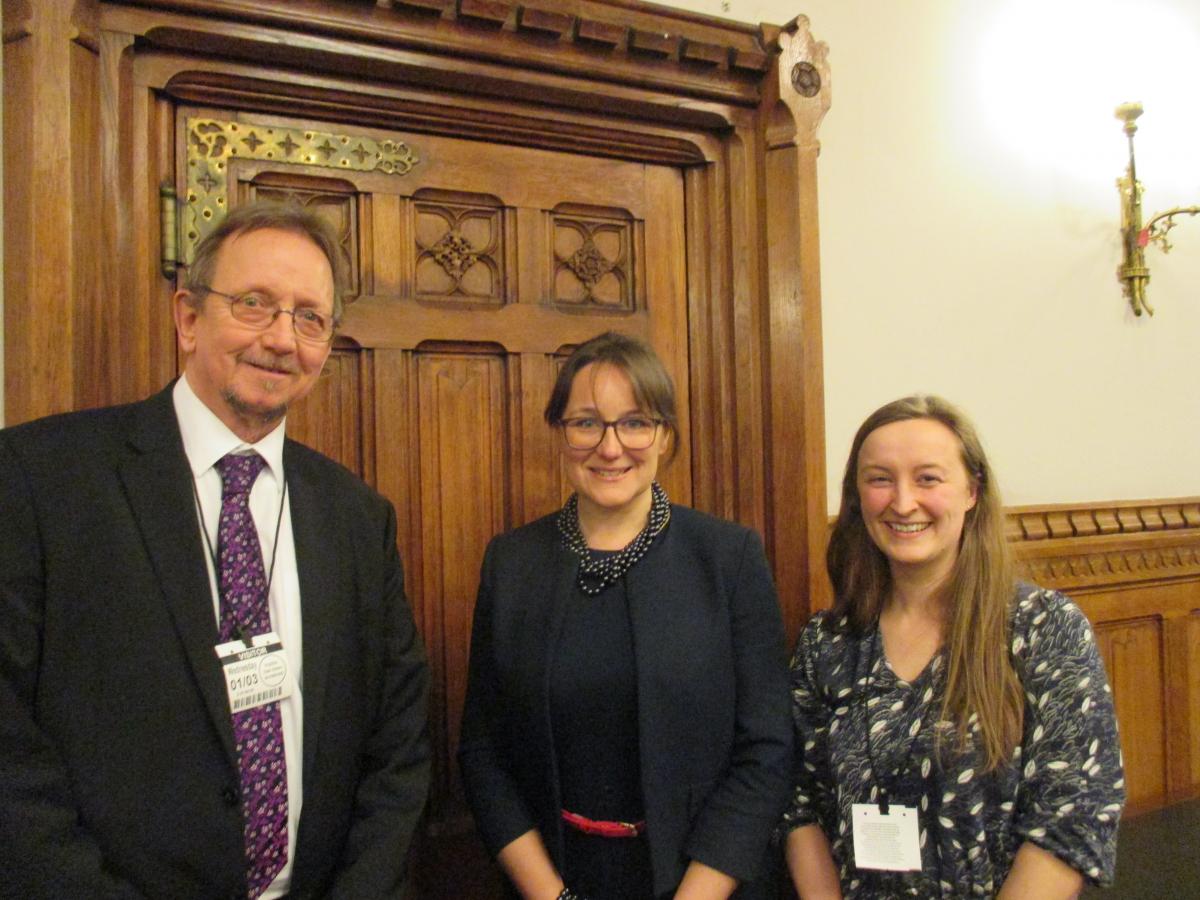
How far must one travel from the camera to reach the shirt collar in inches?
45.7

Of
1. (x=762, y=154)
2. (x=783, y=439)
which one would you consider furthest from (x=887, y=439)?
(x=762, y=154)

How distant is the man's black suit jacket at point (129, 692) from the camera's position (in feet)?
3.17

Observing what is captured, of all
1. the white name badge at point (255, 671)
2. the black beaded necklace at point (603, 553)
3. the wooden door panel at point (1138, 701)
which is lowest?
the wooden door panel at point (1138, 701)

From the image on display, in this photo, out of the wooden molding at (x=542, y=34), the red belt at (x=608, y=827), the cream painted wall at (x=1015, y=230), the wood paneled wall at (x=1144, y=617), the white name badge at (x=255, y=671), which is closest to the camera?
the white name badge at (x=255, y=671)

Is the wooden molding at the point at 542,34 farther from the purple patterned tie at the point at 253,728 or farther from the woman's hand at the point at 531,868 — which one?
the woman's hand at the point at 531,868

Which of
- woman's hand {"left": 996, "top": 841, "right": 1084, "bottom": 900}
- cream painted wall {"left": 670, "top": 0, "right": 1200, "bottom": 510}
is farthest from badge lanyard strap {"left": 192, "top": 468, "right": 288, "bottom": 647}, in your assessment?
cream painted wall {"left": 670, "top": 0, "right": 1200, "bottom": 510}

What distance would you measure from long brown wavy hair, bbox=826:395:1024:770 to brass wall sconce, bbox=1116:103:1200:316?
1440mm

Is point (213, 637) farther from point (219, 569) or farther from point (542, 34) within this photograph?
point (542, 34)

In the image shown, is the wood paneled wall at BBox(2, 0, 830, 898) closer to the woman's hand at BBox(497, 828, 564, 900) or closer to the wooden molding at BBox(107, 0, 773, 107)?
the wooden molding at BBox(107, 0, 773, 107)

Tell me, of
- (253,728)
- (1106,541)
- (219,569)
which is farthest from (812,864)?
(1106,541)

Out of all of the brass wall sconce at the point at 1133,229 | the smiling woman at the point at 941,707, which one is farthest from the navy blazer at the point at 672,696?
the brass wall sconce at the point at 1133,229

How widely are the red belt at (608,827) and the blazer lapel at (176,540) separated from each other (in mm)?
538

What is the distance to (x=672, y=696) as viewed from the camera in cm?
130

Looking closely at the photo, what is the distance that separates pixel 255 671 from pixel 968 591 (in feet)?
3.44
